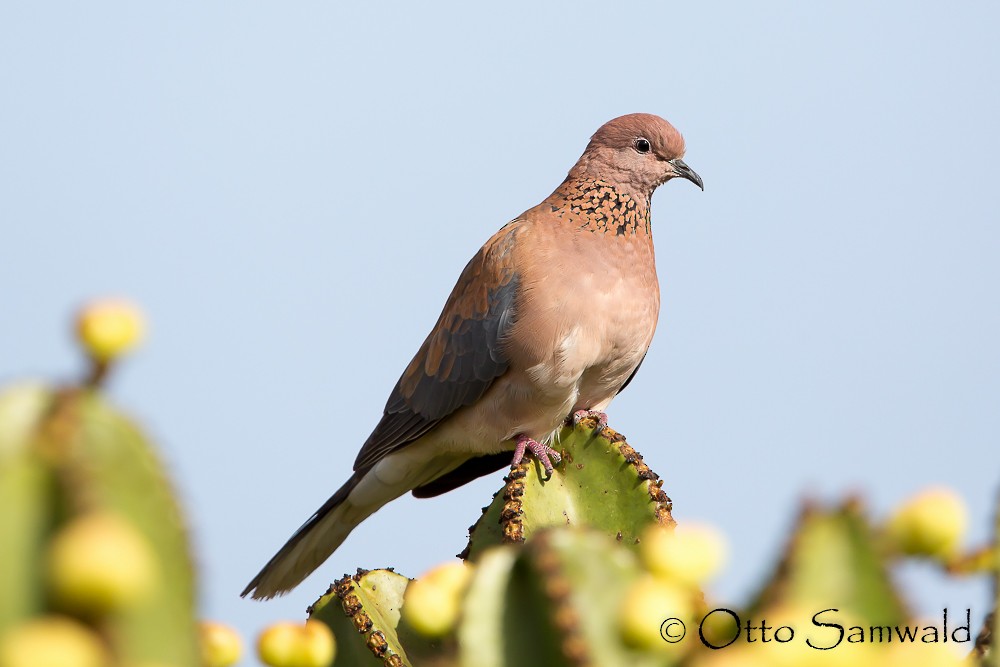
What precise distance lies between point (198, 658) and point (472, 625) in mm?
309

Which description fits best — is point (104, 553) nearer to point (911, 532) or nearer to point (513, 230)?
point (911, 532)

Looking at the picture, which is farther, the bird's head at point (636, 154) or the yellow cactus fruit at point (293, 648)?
the bird's head at point (636, 154)

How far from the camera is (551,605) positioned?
125cm

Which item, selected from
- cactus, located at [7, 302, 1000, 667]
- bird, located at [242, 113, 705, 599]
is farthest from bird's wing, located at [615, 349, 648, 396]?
cactus, located at [7, 302, 1000, 667]

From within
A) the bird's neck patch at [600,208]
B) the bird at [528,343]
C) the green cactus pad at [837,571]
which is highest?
the bird's neck patch at [600,208]

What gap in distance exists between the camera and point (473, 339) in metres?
4.71

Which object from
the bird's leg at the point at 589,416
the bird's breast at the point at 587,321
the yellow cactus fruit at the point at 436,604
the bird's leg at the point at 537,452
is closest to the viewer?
the yellow cactus fruit at the point at 436,604

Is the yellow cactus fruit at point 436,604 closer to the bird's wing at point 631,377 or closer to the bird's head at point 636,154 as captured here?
the bird's wing at point 631,377

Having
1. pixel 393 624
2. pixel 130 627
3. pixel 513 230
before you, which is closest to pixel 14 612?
pixel 130 627

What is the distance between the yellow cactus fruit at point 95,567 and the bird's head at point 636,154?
4.16 meters

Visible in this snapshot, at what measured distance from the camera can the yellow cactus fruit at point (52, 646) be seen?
0.80m

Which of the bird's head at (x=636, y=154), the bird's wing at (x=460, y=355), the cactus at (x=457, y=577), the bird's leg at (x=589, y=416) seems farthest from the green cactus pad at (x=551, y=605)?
the bird's head at (x=636, y=154)

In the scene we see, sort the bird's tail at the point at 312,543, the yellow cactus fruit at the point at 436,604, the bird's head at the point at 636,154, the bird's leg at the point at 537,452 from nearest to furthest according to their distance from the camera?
the yellow cactus fruit at the point at 436,604 < the bird's leg at the point at 537,452 < the bird's tail at the point at 312,543 < the bird's head at the point at 636,154

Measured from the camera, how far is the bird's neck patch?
4.69m
